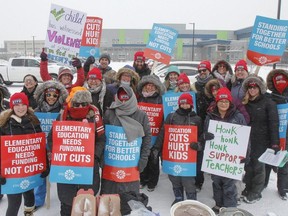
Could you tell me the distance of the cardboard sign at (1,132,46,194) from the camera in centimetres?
298

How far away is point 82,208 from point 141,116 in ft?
4.89

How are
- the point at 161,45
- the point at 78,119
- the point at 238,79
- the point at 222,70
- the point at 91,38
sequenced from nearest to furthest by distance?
the point at 78,119, the point at 238,79, the point at 222,70, the point at 91,38, the point at 161,45

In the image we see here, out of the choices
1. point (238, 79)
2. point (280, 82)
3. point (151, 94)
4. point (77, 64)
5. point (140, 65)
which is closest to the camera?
point (280, 82)

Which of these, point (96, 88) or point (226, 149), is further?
point (96, 88)

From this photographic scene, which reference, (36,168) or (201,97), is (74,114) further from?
(201,97)

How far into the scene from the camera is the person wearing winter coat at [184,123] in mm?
3684

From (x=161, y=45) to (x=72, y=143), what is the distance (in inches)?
141

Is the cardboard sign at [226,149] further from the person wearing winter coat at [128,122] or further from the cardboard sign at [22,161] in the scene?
the cardboard sign at [22,161]

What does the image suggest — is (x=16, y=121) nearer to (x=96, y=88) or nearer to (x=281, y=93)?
(x=96, y=88)

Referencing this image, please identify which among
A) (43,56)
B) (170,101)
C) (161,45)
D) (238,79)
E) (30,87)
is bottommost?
(170,101)

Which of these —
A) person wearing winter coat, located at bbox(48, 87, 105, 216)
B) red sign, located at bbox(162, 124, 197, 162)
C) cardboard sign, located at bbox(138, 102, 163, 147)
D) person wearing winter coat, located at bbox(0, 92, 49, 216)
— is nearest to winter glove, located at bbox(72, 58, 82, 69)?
cardboard sign, located at bbox(138, 102, 163, 147)

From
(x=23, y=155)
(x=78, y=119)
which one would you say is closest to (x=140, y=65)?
(x=78, y=119)

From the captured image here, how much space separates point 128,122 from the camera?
130 inches

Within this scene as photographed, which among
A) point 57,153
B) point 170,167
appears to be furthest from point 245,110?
point 57,153
